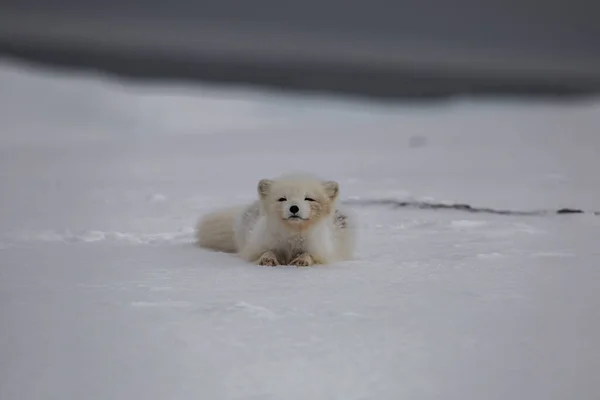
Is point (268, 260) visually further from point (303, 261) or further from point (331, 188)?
point (331, 188)

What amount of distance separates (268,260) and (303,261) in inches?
5.6

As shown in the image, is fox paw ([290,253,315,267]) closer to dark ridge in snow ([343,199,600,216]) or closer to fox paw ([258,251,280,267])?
fox paw ([258,251,280,267])

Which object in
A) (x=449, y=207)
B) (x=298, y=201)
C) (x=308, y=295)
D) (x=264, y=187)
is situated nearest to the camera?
(x=308, y=295)

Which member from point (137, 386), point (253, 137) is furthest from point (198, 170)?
point (137, 386)

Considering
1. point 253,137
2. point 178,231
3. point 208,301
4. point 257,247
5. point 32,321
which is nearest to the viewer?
point 32,321

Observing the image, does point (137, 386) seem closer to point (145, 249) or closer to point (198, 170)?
point (145, 249)

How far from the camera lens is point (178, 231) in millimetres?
4461

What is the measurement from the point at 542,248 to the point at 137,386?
2.15m

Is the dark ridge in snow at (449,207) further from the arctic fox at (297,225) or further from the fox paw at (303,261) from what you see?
the fox paw at (303,261)

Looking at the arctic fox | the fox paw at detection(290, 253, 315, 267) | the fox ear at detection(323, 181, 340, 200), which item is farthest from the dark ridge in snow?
the fox paw at detection(290, 253, 315, 267)

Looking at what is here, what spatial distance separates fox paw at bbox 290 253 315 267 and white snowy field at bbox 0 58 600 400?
70mm

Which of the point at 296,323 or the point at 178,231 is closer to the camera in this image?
the point at 296,323

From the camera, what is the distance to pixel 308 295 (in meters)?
2.80

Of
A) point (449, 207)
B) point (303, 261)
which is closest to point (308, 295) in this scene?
point (303, 261)
